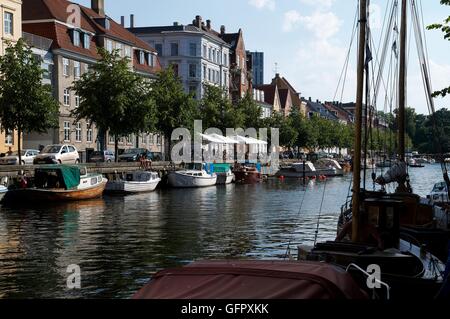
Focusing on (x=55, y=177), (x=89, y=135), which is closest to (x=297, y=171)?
(x=89, y=135)

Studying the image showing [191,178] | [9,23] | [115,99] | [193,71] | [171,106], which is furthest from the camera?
[193,71]

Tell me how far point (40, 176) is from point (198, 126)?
29788 millimetres

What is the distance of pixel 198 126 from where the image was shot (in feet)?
220

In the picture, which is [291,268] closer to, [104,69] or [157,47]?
[104,69]

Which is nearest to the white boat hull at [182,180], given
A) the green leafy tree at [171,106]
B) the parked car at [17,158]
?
the green leafy tree at [171,106]

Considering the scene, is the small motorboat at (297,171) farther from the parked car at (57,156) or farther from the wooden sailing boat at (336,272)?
the wooden sailing boat at (336,272)

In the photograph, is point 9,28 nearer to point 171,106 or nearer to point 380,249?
point 171,106

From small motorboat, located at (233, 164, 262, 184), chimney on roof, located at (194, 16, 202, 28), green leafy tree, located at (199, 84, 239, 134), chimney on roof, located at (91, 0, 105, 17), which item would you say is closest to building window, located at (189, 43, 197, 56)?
chimney on roof, located at (194, 16, 202, 28)

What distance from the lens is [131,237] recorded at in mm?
24672

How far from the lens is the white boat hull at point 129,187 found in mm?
44594

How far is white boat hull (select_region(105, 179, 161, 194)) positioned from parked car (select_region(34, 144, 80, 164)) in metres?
4.58

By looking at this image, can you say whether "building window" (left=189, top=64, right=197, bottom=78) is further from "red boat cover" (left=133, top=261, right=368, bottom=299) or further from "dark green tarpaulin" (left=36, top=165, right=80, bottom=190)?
"red boat cover" (left=133, top=261, right=368, bottom=299)

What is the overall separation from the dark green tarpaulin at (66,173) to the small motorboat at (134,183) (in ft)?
18.0

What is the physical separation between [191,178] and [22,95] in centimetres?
1717
